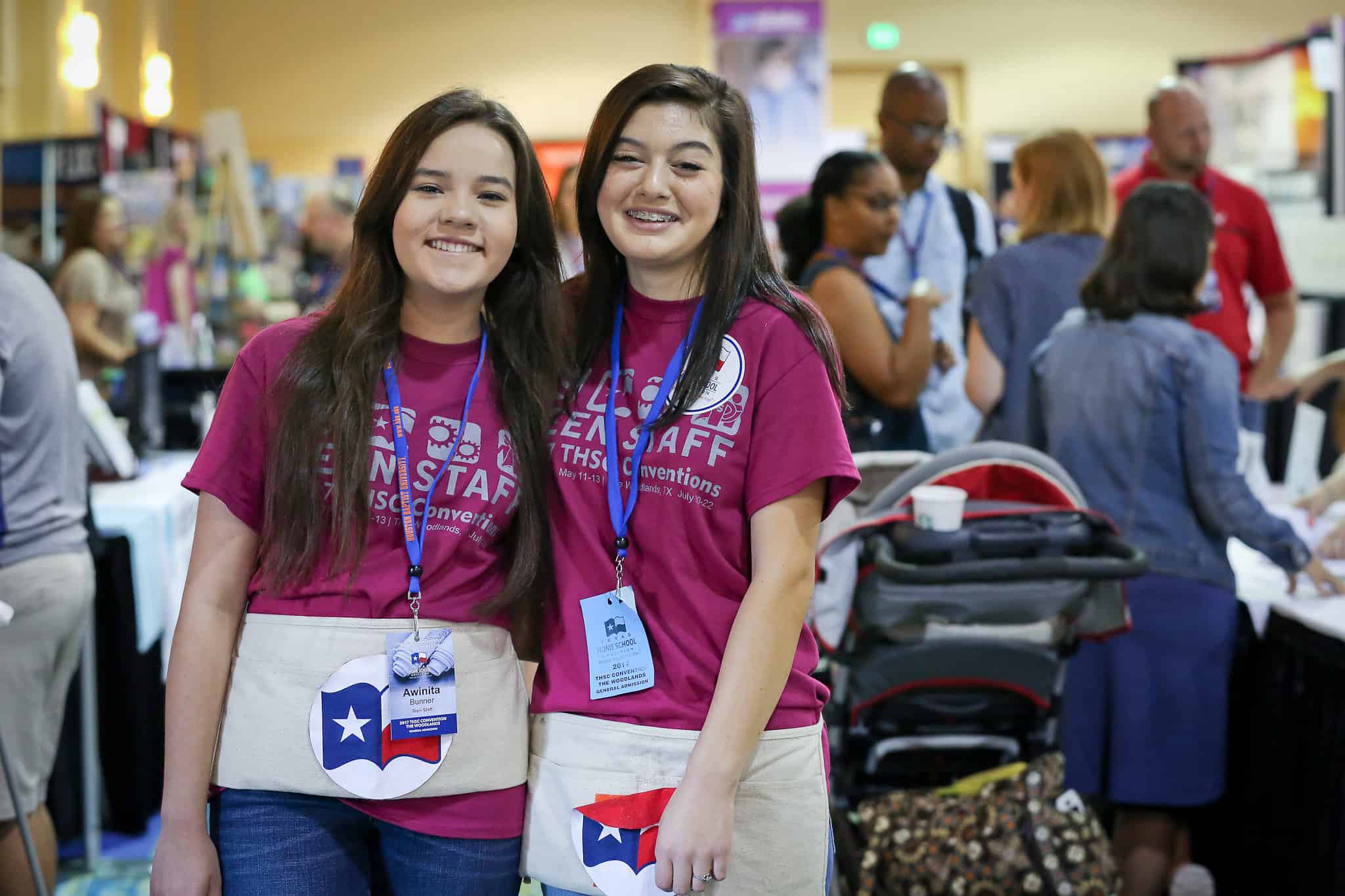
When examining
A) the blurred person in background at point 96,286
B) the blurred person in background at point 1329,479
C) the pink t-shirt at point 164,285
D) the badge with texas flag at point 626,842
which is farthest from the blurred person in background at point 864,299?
the pink t-shirt at point 164,285

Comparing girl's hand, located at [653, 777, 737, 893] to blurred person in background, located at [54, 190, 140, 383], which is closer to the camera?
girl's hand, located at [653, 777, 737, 893]

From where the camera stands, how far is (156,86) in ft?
33.6

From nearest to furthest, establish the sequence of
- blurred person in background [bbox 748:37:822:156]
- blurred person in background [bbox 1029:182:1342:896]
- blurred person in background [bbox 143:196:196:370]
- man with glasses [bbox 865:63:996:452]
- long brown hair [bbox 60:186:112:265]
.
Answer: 1. blurred person in background [bbox 1029:182:1342:896]
2. man with glasses [bbox 865:63:996:452]
3. long brown hair [bbox 60:186:112:265]
4. blurred person in background [bbox 143:196:196:370]
5. blurred person in background [bbox 748:37:822:156]


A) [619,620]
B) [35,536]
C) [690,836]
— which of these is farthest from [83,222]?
[690,836]

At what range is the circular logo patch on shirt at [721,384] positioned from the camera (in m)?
1.39

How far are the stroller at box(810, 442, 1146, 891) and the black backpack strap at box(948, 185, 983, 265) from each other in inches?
47.9

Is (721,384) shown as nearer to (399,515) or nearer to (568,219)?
(399,515)

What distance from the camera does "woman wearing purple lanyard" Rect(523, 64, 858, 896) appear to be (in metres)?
1.35

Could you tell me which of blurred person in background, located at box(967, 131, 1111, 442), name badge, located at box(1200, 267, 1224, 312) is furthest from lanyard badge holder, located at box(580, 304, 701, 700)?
name badge, located at box(1200, 267, 1224, 312)

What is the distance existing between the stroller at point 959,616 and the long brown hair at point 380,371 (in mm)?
787

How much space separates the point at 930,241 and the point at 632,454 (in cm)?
212

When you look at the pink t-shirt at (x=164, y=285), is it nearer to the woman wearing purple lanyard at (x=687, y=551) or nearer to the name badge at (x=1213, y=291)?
the name badge at (x=1213, y=291)

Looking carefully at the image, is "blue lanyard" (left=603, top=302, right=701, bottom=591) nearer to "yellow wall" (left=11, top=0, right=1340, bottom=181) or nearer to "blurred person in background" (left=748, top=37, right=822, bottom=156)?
"blurred person in background" (left=748, top=37, right=822, bottom=156)

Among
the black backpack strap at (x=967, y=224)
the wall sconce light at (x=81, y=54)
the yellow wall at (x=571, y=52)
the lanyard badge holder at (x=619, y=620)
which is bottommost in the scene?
the lanyard badge holder at (x=619, y=620)
